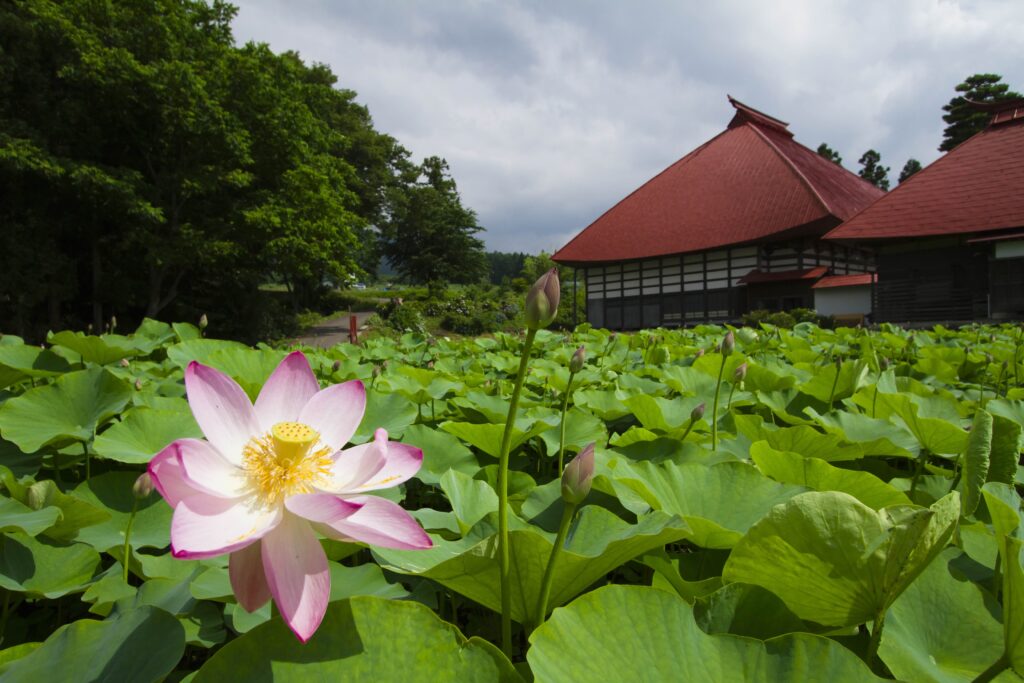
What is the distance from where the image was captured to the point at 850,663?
1.14 ft

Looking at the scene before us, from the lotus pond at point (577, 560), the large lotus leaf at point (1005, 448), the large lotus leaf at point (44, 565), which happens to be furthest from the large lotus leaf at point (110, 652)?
the large lotus leaf at point (1005, 448)

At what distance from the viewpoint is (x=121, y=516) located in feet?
2.37

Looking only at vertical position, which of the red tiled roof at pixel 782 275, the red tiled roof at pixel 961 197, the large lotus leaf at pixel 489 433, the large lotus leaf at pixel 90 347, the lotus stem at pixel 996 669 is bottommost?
the lotus stem at pixel 996 669

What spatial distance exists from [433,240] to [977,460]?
101 feet

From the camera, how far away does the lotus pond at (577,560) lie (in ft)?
1.15

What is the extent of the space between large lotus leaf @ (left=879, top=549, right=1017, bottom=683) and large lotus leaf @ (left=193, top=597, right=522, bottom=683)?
0.31 m

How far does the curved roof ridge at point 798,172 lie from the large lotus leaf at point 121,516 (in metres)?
14.3

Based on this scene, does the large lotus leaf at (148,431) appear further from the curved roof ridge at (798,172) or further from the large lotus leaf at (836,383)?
the curved roof ridge at (798,172)

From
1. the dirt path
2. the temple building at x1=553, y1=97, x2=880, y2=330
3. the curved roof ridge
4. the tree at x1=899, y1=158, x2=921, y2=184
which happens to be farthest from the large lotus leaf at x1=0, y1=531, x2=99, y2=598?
the tree at x1=899, y1=158, x2=921, y2=184

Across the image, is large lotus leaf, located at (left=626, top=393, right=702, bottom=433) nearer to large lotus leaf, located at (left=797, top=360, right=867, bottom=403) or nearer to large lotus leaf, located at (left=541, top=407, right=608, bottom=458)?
large lotus leaf, located at (left=541, top=407, right=608, bottom=458)

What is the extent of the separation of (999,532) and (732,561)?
0.82 ft

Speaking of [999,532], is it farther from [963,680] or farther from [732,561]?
[732,561]

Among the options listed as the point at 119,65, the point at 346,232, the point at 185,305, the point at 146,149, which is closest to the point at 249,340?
the point at 185,305

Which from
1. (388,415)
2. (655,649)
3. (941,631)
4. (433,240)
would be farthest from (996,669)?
(433,240)
